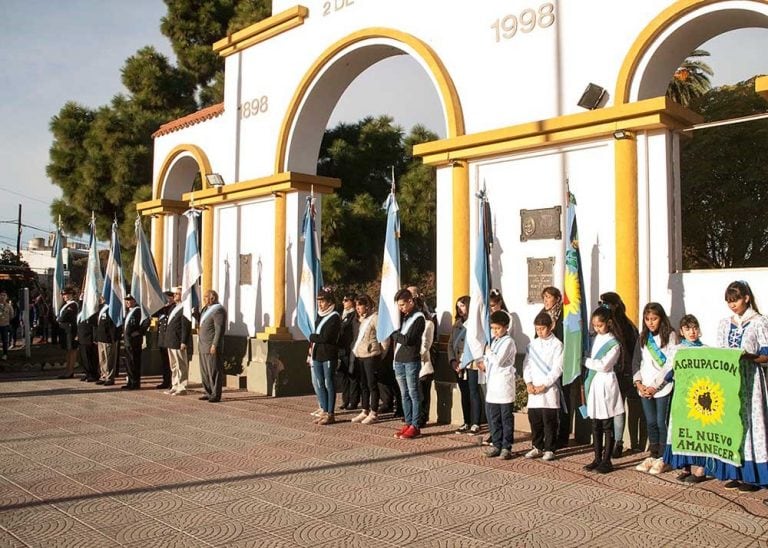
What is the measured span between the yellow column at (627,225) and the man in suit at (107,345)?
9.15 m

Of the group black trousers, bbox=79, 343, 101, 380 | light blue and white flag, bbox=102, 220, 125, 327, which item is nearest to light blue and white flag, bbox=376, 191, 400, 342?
light blue and white flag, bbox=102, 220, 125, 327

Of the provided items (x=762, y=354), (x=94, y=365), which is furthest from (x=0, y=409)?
(x=762, y=354)

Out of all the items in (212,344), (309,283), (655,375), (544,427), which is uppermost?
(309,283)

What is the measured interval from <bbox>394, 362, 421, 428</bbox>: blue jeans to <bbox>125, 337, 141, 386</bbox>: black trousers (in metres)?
6.00

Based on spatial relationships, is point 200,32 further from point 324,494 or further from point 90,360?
point 324,494

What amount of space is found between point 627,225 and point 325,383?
4.10 m

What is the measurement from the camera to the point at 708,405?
6062mm

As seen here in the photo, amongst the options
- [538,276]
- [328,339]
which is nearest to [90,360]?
[328,339]

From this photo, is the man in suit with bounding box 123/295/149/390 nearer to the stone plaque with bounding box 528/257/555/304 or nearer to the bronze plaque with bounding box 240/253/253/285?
the bronze plaque with bounding box 240/253/253/285

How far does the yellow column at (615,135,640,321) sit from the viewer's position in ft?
25.7

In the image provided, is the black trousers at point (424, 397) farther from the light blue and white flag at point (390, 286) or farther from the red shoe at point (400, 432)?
the light blue and white flag at point (390, 286)

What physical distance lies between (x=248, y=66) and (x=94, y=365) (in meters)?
6.25

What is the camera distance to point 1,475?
637 cm

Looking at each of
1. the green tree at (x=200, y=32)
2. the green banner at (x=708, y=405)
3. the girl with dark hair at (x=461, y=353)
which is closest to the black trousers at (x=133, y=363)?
the girl with dark hair at (x=461, y=353)
